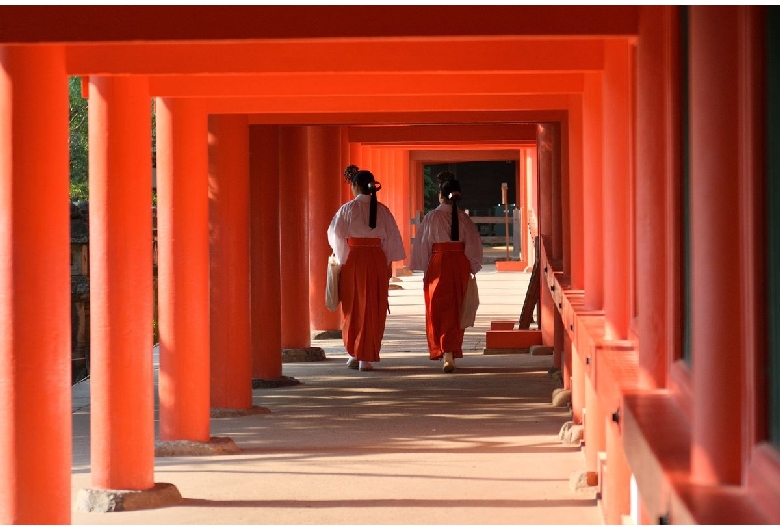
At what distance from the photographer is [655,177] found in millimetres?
3744

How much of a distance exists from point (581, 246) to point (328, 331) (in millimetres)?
7690

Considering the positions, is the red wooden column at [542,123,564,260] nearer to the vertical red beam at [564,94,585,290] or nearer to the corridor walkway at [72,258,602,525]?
the corridor walkway at [72,258,602,525]

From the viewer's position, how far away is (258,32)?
13.4ft

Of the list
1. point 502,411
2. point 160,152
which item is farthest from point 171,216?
point 502,411

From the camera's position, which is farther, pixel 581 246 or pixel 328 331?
pixel 328 331

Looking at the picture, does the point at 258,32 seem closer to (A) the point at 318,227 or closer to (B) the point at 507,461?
(B) the point at 507,461

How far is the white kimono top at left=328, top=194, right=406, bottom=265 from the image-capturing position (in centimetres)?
1116

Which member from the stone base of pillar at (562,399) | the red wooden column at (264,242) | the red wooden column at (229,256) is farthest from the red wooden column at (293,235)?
the stone base of pillar at (562,399)

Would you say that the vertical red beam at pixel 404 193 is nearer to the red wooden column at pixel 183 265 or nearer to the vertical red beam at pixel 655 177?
the red wooden column at pixel 183 265

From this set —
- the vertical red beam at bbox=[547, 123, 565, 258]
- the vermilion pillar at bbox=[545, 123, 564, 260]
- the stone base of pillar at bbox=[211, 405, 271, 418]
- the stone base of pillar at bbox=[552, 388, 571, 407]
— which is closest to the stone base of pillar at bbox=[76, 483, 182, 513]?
the stone base of pillar at bbox=[211, 405, 271, 418]

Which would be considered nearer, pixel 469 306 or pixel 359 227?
pixel 359 227

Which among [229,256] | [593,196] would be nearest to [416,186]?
[229,256]

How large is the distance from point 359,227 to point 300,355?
1.71 m

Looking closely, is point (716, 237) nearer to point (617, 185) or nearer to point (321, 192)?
point (617, 185)
